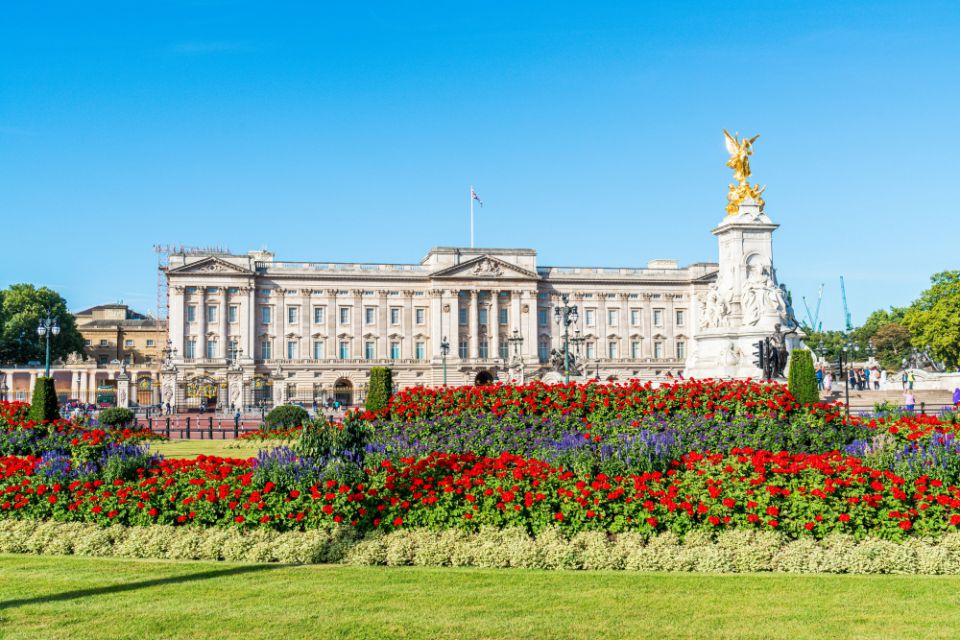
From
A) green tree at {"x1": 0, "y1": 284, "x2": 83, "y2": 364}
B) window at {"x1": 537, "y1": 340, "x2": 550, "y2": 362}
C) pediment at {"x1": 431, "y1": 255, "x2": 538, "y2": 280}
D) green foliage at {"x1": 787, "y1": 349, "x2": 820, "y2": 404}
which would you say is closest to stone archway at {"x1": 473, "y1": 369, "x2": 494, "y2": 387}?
window at {"x1": 537, "y1": 340, "x2": 550, "y2": 362}

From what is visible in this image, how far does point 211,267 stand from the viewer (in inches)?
3305

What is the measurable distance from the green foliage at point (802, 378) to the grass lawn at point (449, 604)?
11616 millimetres

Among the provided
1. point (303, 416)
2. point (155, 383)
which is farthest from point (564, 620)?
point (155, 383)

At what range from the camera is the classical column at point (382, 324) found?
88.8 meters

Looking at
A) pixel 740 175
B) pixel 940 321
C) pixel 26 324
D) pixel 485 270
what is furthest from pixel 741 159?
pixel 26 324

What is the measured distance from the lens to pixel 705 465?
1121 cm

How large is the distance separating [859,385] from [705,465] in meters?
48.1

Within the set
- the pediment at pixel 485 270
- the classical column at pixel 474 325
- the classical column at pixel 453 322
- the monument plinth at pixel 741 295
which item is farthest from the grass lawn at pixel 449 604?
the classical column at pixel 474 325

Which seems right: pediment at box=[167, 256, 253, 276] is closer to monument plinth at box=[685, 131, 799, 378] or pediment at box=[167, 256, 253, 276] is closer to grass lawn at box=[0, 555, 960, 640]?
monument plinth at box=[685, 131, 799, 378]

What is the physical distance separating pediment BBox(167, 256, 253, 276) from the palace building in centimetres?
10

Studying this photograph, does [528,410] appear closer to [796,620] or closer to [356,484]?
[356,484]

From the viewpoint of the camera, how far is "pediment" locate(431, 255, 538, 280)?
88188mm

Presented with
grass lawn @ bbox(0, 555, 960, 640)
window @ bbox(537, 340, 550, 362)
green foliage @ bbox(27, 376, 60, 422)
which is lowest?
grass lawn @ bbox(0, 555, 960, 640)

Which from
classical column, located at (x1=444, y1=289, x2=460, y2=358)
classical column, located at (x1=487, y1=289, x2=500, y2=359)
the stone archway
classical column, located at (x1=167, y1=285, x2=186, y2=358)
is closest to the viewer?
classical column, located at (x1=167, y1=285, x2=186, y2=358)
